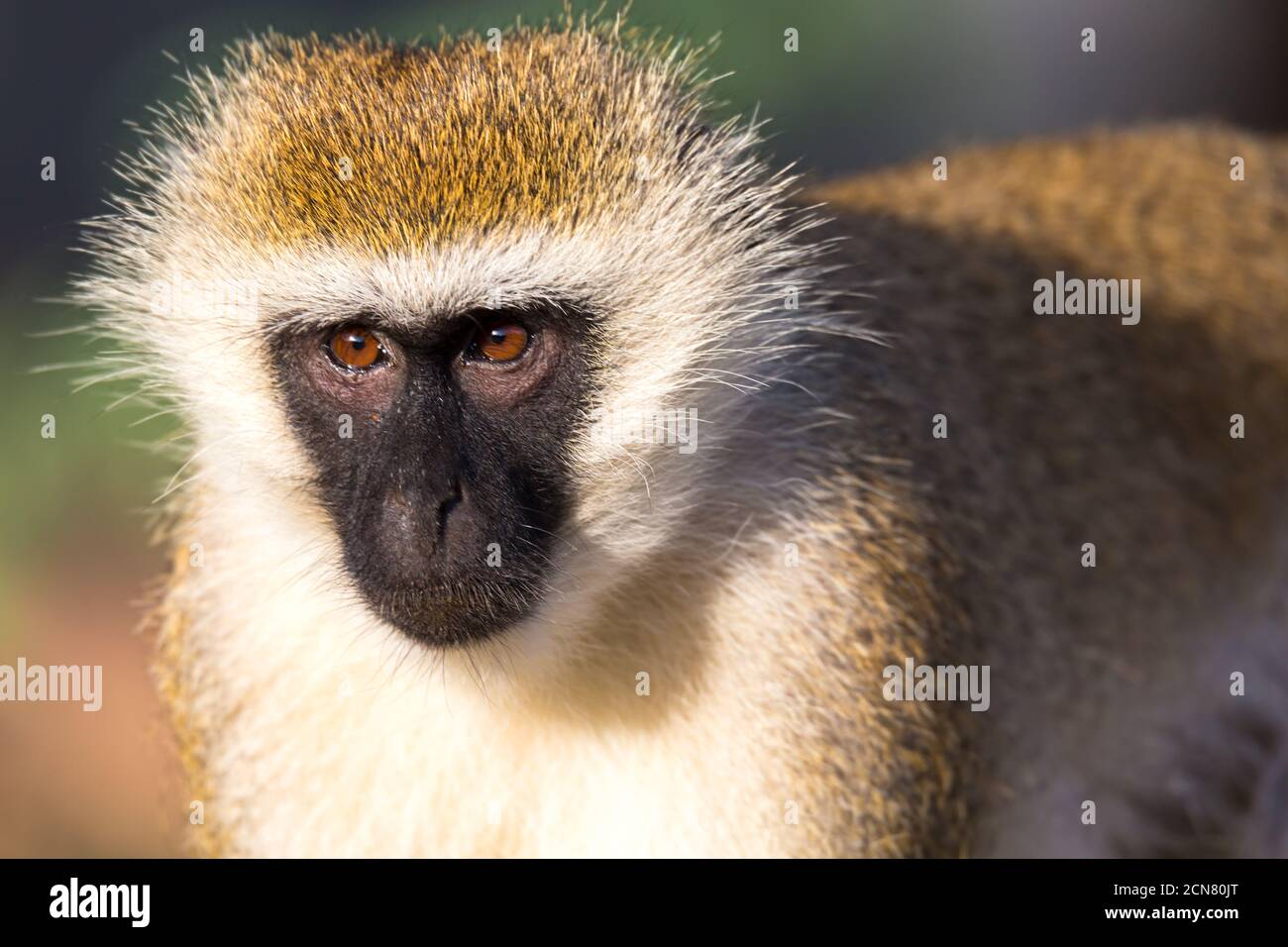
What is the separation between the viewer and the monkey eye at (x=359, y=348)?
7.20 ft

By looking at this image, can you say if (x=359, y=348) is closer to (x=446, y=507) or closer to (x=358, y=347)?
(x=358, y=347)

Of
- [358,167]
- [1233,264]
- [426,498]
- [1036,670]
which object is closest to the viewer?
[426,498]

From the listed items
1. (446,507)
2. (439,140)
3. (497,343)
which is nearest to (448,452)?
(446,507)

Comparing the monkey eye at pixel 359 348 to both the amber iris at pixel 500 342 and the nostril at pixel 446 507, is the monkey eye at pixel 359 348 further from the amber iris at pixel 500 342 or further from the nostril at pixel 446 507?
the nostril at pixel 446 507

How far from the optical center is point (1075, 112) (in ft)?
22.9

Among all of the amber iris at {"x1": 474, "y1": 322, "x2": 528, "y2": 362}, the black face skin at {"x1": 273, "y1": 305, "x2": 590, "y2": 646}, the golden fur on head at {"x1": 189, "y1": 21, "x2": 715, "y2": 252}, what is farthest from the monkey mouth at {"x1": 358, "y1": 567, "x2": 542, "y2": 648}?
the golden fur on head at {"x1": 189, "y1": 21, "x2": 715, "y2": 252}

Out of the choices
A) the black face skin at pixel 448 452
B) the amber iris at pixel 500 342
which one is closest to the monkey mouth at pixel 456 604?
the black face skin at pixel 448 452

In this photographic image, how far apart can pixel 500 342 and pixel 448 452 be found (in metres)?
0.22

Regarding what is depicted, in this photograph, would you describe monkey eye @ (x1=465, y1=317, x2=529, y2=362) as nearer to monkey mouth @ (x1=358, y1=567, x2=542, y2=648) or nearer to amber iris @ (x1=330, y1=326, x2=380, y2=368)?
amber iris @ (x1=330, y1=326, x2=380, y2=368)

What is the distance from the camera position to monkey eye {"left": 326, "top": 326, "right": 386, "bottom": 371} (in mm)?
2193

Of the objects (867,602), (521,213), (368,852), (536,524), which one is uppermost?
(521,213)

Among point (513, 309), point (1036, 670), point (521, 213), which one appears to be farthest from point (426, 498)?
point (1036, 670)

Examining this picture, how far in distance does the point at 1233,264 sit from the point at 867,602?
5.74ft

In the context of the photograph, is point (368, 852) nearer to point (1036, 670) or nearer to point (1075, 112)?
point (1036, 670)
